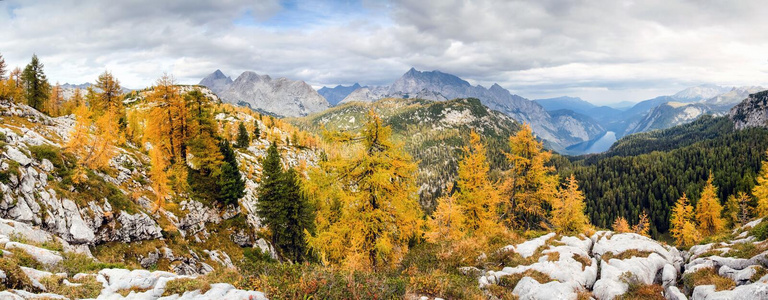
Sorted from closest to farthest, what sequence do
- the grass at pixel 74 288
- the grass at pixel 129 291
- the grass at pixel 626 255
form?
the grass at pixel 74 288 → the grass at pixel 129 291 → the grass at pixel 626 255

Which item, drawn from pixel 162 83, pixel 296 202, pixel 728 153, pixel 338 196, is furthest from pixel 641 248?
pixel 728 153

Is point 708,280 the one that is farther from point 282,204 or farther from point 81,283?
point 282,204

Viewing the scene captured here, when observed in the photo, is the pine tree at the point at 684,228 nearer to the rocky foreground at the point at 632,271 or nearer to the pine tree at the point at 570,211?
the pine tree at the point at 570,211

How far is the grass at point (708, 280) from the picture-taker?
11844 millimetres

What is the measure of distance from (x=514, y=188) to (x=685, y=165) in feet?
755

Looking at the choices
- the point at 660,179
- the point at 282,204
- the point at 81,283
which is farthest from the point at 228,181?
the point at 660,179

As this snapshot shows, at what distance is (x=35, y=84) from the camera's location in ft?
190

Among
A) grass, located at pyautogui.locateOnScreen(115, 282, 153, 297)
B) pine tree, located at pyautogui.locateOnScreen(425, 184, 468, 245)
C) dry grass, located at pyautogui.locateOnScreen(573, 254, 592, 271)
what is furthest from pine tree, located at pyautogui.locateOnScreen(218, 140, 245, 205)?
dry grass, located at pyautogui.locateOnScreen(573, 254, 592, 271)

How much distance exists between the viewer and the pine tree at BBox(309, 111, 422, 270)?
17000mm

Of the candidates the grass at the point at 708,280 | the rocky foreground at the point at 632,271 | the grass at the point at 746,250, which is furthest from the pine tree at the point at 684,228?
the grass at the point at 708,280

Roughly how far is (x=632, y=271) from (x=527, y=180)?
15.8 m

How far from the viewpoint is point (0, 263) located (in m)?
9.14

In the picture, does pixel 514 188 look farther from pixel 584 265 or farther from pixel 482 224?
pixel 584 265

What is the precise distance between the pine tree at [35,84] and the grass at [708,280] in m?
92.8
